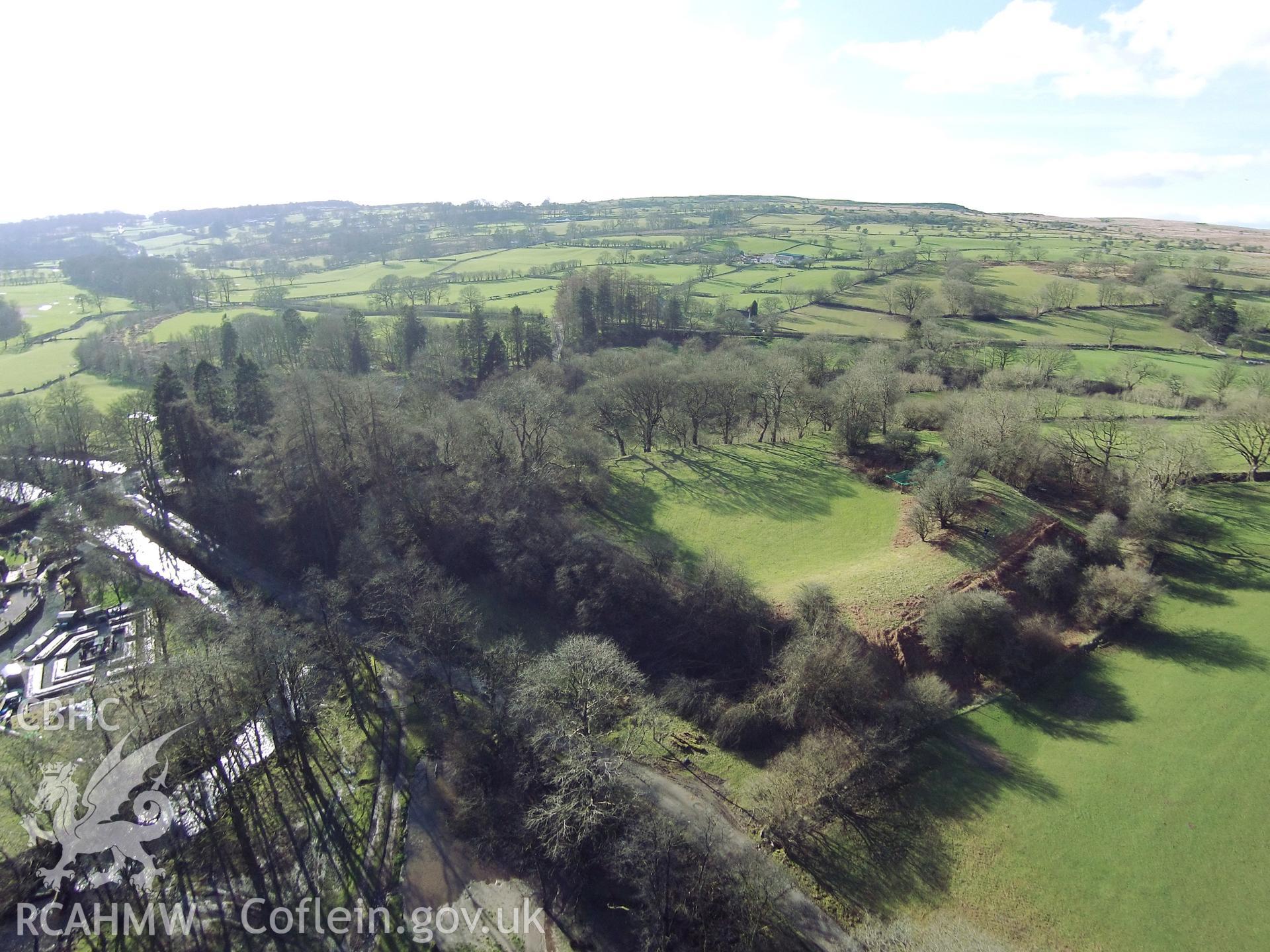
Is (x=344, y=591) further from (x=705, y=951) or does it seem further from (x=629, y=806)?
(x=705, y=951)

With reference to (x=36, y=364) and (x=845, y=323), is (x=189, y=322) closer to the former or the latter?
(x=36, y=364)

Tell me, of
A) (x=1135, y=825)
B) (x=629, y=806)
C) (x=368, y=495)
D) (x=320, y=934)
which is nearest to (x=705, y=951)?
(x=629, y=806)

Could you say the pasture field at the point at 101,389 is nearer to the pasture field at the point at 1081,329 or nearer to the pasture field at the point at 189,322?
the pasture field at the point at 189,322

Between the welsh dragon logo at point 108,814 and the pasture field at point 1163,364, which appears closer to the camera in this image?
the welsh dragon logo at point 108,814

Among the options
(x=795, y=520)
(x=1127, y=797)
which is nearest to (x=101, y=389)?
(x=795, y=520)

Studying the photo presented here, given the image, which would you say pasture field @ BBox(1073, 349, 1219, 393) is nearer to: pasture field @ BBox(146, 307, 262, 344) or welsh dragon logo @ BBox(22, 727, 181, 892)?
welsh dragon logo @ BBox(22, 727, 181, 892)

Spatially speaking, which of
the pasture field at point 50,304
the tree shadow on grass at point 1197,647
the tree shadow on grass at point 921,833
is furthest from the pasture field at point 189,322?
the tree shadow on grass at point 1197,647

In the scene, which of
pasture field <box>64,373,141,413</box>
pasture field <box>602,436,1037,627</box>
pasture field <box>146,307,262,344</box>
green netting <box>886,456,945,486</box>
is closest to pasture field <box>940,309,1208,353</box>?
green netting <box>886,456,945,486</box>
